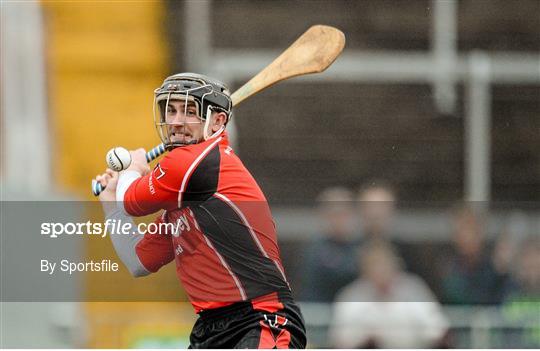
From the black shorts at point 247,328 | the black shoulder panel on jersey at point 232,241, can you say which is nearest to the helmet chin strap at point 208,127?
the black shoulder panel on jersey at point 232,241

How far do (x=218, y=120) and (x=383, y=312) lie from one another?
2.01m

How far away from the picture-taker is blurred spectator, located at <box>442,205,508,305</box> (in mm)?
4730

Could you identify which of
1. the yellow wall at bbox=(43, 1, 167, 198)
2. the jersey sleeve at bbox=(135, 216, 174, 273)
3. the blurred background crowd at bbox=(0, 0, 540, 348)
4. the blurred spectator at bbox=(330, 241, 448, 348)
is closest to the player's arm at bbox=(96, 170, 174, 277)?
the jersey sleeve at bbox=(135, 216, 174, 273)

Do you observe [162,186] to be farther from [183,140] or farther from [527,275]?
[527,275]

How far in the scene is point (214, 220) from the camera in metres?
2.66

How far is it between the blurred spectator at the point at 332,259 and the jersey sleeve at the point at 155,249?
5.96ft

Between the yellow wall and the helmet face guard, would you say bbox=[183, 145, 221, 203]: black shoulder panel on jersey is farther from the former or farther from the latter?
the yellow wall

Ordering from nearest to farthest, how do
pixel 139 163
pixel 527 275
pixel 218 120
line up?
pixel 218 120 < pixel 139 163 < pixel 527 275

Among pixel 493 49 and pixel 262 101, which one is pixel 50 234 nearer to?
pixel 262 101

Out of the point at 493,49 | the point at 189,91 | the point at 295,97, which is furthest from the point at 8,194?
the point at 493,49

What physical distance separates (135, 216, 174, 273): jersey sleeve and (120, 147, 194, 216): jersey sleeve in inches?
3.8

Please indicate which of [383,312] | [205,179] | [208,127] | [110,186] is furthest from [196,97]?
[383,312]

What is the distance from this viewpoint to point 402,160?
621 cm

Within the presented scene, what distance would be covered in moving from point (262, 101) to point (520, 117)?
1.30 meters
